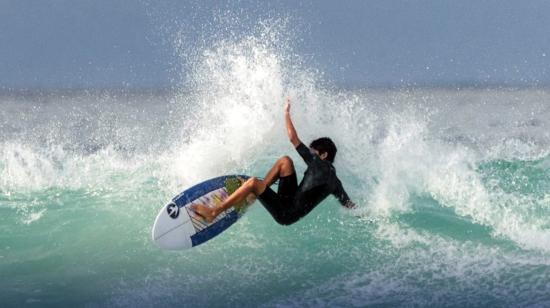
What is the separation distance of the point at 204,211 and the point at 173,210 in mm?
305

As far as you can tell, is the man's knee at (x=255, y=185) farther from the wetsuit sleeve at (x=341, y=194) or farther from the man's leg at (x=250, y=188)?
the wetsuit sleeve at (x=341, y=194)

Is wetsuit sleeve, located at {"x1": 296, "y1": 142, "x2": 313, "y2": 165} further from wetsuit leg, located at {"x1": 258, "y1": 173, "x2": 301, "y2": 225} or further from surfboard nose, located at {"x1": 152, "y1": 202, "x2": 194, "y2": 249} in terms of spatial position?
surfboard nose, located at {"x1": 152, "y1": 202, "x2": 194, "y2": 249}

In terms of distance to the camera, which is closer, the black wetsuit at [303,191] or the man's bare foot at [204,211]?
the black wetsuit at [303,191]

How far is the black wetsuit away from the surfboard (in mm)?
320

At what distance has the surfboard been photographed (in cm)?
671

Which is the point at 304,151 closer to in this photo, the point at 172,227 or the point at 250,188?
the point at 250,188

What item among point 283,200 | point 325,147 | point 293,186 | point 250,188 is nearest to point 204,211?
point 250,188

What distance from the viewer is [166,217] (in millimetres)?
6703

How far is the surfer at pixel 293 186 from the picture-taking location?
6633 mm

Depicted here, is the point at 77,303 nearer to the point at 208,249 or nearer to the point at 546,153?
the point at 208,249

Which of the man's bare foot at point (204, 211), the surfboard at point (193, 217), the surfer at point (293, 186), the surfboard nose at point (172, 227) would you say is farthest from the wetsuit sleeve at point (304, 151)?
the surfboard nose at point (172, 227)

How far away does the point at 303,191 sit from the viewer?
6723 millimetres

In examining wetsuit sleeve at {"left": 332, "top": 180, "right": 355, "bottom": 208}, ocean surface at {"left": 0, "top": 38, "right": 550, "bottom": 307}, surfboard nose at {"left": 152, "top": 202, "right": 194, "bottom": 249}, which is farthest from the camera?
wetsuit sleeve at {"left": 332, "top": 180, "right": 355, "bottom": 208}

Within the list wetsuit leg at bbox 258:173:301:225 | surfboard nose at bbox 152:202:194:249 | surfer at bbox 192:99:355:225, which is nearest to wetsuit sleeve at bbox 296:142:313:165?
surfer at bbox 192:99:355:225
